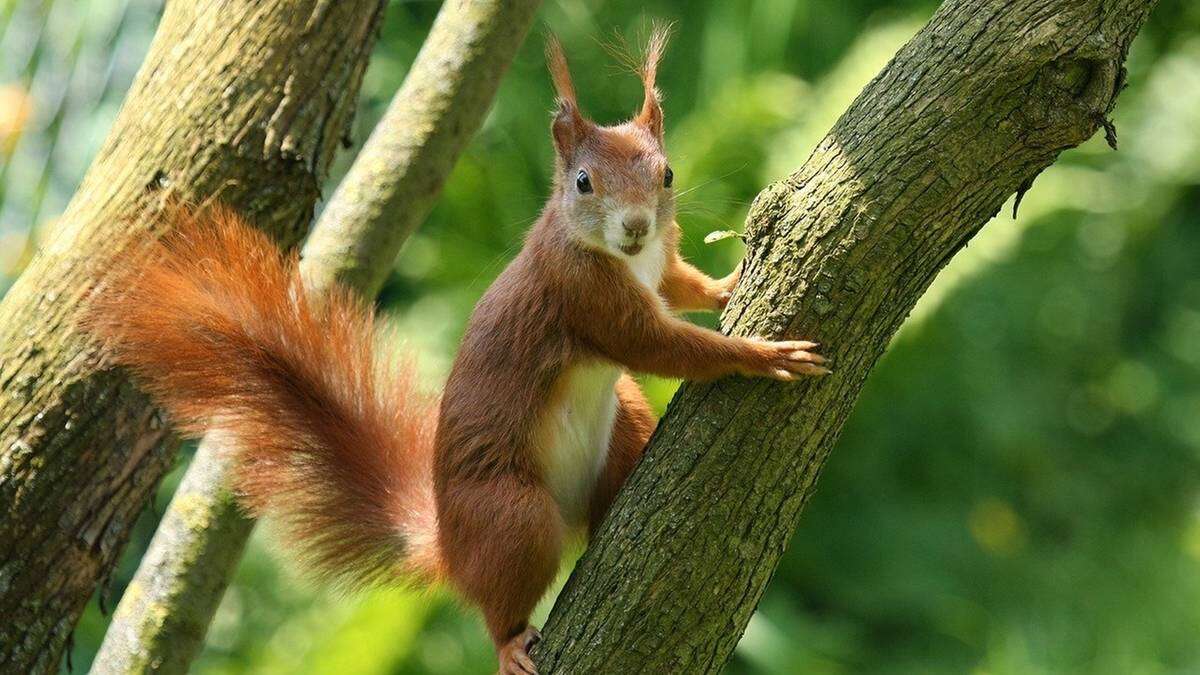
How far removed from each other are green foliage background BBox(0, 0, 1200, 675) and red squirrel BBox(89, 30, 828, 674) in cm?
189

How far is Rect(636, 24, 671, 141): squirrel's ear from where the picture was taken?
2449 mm

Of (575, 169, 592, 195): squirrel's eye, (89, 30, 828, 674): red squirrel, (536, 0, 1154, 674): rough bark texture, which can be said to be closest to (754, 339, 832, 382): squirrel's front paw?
(536, 0, 1154, 674): rough bark texture

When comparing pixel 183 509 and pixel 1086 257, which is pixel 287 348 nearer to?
pixel 183 509

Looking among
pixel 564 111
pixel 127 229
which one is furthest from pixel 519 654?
pixel 127 229

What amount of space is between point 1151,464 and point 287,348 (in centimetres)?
515

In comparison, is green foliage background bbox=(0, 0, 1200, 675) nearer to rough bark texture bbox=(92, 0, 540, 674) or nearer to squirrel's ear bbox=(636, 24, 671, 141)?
rough bark texture bbox=(92, 0, 540, 674)

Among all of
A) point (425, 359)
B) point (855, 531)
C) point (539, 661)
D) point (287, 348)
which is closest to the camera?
point (539, 661)

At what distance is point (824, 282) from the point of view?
196cm

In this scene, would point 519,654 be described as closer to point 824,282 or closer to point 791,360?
point 791,360

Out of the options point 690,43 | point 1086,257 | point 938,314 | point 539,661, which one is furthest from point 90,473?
point 1086,257

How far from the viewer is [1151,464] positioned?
654 centimetres

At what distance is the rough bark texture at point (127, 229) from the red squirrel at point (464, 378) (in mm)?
121

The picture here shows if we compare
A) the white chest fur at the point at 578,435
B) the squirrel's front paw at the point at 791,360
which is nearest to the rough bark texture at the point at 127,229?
the white chest fur at the point at 578,435

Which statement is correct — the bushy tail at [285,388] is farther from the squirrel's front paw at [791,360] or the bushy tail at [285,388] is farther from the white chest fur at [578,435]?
the squirrel's front paw at [791,360]
